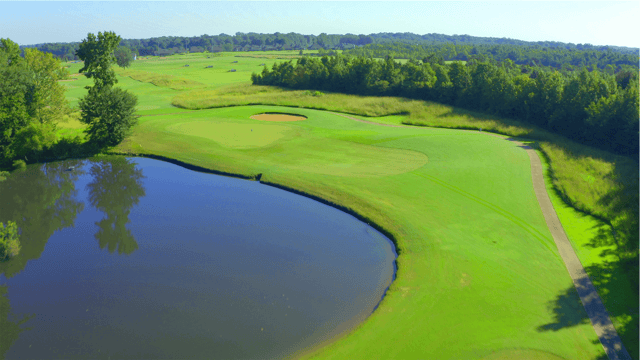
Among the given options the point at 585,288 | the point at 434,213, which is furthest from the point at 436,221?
the point at 585,288

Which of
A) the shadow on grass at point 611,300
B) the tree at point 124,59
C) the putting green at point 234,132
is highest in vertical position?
the tree at point 124,59

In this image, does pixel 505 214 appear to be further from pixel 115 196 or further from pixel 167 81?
pixel 167 81

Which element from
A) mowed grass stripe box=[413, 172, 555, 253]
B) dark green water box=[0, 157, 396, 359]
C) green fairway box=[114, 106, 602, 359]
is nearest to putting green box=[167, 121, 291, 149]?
green fairway box=[114, 106, 602, 359]

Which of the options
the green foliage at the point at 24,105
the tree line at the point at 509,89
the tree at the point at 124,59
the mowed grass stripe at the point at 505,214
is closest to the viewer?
the mowed grass stripe at the point at 505,214

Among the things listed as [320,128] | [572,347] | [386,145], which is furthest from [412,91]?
[572,347]

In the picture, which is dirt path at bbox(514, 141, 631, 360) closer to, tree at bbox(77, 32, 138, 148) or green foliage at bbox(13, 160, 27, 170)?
tree at bbox(77, 32, 138, 148)

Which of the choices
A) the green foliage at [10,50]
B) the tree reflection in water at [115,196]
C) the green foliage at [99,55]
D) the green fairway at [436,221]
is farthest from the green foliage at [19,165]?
the green foliage at [10,50]

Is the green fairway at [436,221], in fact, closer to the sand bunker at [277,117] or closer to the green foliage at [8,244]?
the sand bunker at [277,117]

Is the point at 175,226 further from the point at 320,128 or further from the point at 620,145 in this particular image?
the point at 620,145
